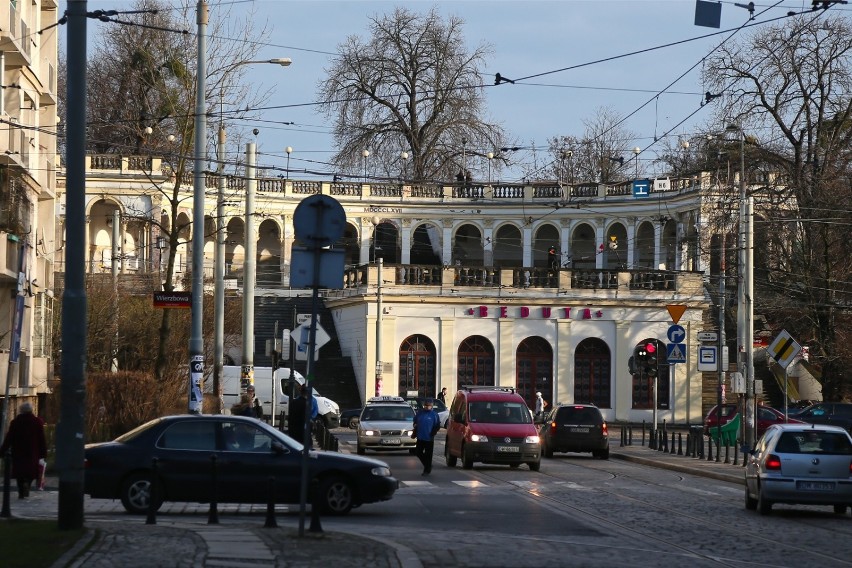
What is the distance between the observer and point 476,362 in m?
63.2

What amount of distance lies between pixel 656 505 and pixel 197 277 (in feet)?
39.0

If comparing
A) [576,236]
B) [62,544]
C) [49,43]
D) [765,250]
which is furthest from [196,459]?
[576,236]

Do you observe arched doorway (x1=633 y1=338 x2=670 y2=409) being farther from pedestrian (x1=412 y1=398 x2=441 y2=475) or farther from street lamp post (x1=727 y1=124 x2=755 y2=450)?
pedestrian (x1=412 y1=398 x2=441 y2=475)

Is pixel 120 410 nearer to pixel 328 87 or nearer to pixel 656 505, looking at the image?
pixel 656 505

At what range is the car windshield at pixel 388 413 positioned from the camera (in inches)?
1583

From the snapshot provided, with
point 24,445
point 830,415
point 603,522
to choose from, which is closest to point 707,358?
point 830,415

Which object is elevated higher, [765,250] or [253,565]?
[765,250]

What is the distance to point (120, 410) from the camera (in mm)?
33312

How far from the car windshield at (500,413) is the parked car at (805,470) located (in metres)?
11.1

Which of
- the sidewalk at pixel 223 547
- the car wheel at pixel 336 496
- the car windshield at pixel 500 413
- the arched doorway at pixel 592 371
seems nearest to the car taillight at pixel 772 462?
the car wheel at pixel 336 496

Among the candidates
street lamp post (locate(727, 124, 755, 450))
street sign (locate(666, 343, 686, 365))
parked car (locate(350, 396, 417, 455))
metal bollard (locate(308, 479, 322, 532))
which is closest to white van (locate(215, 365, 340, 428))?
parked car (locate(350, 396, 417, 455))

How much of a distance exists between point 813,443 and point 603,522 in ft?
14.1

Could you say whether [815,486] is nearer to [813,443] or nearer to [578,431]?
[813,443]

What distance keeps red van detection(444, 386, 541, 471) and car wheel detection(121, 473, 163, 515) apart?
13388 millimetres
